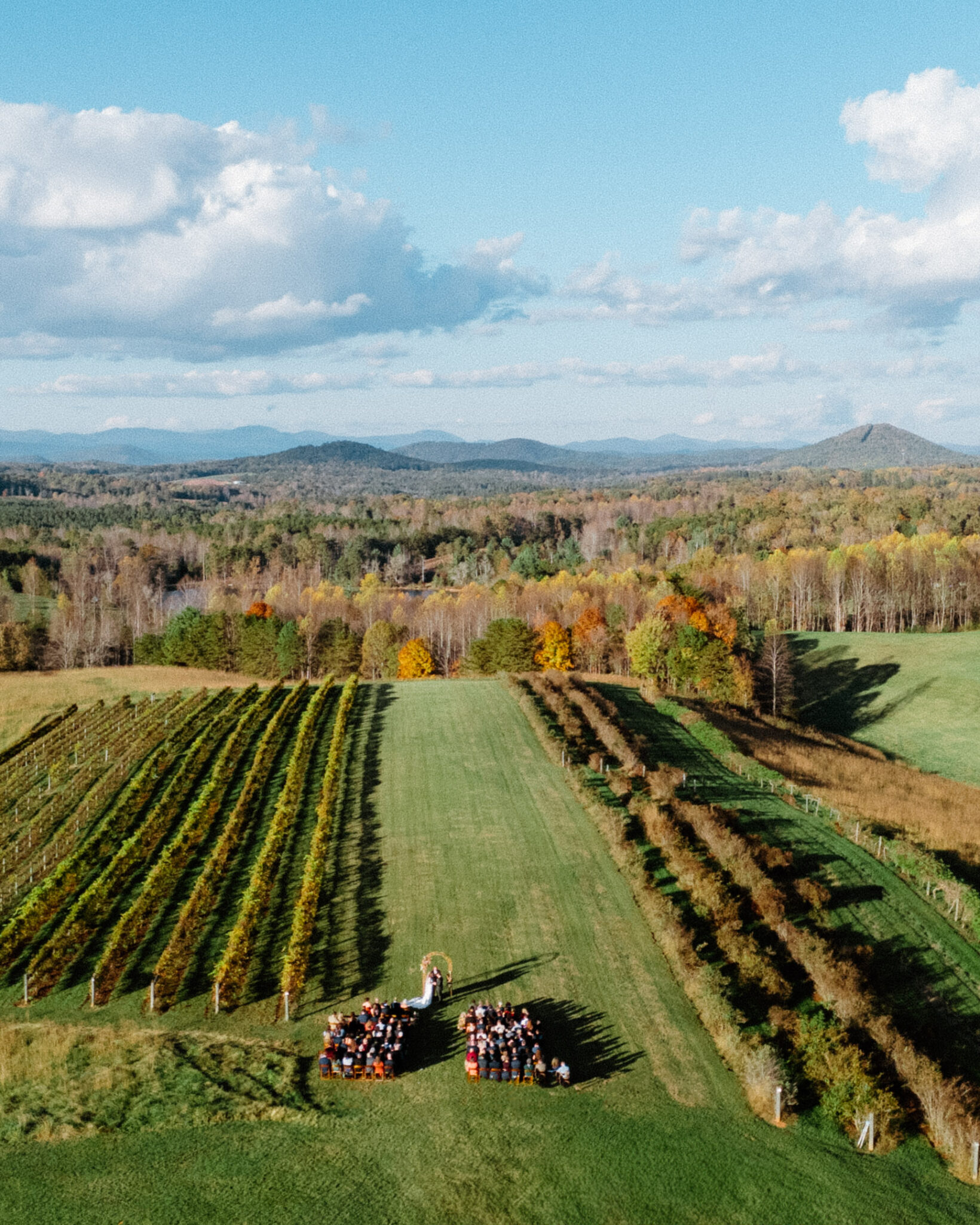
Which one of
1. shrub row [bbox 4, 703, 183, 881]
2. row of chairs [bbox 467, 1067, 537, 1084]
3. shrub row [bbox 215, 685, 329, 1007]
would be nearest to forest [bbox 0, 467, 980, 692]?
shrub row [bbox 4, 703, 183, 881]

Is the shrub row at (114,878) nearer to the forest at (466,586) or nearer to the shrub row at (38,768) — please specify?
the shrub row at (38,768)

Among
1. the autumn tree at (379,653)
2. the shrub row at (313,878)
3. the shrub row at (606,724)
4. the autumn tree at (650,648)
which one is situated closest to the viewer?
the shrub row at (313,878)

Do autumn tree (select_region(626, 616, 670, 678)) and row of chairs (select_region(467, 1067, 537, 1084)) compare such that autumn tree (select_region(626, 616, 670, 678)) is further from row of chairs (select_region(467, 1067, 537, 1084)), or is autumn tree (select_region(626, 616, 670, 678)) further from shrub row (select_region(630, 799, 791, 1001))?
row of chairs (select_region(467, 1067, 537, 1084))

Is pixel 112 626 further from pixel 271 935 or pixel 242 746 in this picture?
pixel 271 935

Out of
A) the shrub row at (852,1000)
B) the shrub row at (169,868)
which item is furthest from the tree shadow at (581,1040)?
the shrub row at (169,868)

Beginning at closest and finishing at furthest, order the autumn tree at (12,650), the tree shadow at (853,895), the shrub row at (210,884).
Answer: the shrub row at (210,884), the tree shadow at (853,895), the autumn tree at (12,650)

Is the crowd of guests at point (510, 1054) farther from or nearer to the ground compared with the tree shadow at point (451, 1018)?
farther from the ground
